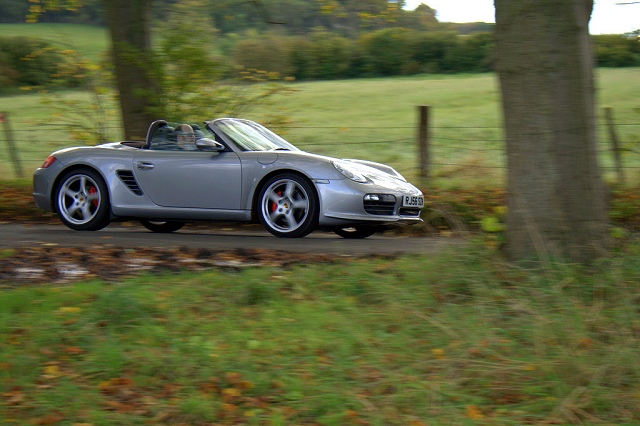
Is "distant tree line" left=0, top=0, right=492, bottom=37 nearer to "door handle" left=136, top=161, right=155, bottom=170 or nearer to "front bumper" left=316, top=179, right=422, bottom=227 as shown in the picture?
"door handle" left=136, top=161, right=155, bottom=170

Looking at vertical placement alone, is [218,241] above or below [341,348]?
above

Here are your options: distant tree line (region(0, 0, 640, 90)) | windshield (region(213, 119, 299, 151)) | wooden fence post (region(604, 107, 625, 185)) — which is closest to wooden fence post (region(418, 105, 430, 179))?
distant tree line (region(0, 0, 640, 90))

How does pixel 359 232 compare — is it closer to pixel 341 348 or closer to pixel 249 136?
pixel 249 136

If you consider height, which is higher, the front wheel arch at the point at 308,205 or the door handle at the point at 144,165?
the door handle at the point at 144,165

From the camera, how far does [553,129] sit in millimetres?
5715

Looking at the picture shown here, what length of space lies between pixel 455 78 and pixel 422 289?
2968 cm

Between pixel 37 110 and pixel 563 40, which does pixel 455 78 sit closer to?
pixel 37 110

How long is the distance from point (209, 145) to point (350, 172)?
1634 mm

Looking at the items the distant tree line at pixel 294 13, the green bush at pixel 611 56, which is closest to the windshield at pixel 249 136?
the distant tree line at pixel 294 13

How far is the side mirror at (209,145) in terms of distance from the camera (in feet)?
30.2

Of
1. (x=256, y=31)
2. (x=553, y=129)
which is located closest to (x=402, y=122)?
(x=256, y=31)

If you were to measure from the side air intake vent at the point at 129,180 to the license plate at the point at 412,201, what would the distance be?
10.0 ft

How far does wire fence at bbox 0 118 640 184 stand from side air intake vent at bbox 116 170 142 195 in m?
4.17

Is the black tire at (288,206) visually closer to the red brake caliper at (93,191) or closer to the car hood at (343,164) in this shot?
the car hood at (343,164)
